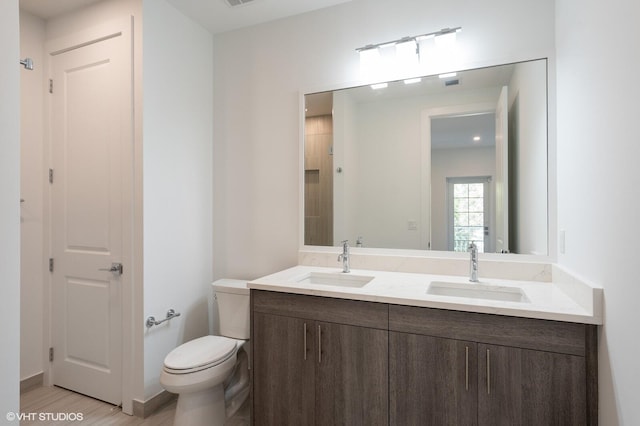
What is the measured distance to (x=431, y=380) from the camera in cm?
137

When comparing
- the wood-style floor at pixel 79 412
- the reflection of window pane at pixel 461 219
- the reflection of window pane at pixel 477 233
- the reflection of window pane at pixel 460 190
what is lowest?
the wood-style floor at pixel 79 412

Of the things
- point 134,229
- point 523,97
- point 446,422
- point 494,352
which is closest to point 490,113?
point 523,97

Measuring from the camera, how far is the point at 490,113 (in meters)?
1.84

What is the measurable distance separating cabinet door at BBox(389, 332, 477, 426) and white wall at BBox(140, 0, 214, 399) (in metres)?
1.52

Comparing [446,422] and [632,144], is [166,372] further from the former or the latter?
[632,144]

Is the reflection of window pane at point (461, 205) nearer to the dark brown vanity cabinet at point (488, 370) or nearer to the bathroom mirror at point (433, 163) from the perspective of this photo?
the bathroom mirror at point (433, 163)

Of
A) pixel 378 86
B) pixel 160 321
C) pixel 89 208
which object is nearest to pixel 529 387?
pixel 378 86

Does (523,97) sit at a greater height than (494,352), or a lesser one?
greater

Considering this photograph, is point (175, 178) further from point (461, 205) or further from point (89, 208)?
point (461, 205)

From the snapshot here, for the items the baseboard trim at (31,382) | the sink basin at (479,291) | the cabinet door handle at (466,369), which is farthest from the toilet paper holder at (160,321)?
the cabinet door handle at (466,369)

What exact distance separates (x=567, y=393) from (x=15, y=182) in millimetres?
2307

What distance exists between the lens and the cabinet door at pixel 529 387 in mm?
1193

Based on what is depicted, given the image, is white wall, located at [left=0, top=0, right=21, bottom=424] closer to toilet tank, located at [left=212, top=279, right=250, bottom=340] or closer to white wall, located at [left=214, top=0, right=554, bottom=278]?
toilet tank, located at [left=212, top=279, right=250, bottom=340]

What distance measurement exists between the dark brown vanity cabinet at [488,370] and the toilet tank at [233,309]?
109cm
